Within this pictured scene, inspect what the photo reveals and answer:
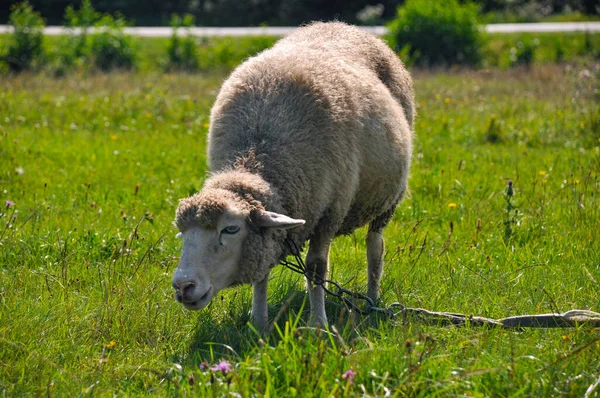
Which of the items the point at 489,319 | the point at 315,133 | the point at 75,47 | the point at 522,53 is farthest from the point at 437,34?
the point at 489,319

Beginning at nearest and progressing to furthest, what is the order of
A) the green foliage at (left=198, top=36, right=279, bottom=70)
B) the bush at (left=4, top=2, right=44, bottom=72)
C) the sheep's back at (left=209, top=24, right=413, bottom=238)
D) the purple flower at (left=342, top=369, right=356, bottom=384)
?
the purple flower at (left=342, top=369, right=356, bottom=384) < the sheep's back at (left=209, top=24, right=413, bottom=238) < the bush at (left=4, top=2, right=44, bottom=72) < the green foliage at (left=198, top=36, right=279, bottom=70)

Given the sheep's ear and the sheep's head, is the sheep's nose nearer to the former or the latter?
the sheep's head

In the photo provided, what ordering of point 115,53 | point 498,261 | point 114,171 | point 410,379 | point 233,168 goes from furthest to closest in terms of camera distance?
point 115,53
point 114,171
point 498,261
point 233,168
point 410,379

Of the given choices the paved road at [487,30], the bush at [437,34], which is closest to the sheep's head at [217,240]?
the bush at [437,34]

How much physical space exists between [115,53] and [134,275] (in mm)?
13096

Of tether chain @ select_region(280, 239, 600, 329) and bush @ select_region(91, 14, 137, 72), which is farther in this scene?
bush @ select_region(91, 14, 137, 72)

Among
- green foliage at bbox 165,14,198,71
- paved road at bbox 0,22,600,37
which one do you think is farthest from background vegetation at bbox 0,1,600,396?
paved road at bbox 0,22,600,37

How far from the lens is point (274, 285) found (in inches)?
230

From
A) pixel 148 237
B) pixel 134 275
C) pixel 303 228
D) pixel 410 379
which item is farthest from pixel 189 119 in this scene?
pixel 410 379

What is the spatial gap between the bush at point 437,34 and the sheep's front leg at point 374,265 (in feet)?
44.0

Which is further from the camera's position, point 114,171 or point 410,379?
point 114,171

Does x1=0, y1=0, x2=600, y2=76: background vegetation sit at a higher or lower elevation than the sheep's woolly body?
lower

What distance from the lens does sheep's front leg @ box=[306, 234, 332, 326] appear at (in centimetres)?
523

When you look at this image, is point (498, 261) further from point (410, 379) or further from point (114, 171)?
point (114, 171)
